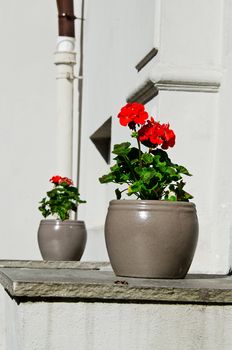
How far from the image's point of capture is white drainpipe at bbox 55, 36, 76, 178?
9.65m

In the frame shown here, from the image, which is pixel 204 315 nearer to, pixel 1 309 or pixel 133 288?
pixel 133 288

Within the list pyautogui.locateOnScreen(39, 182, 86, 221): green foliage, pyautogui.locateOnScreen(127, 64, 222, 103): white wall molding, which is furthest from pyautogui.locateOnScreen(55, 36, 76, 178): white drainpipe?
pyautogui.locateOnScreen(127, 64, 222, 103): white wall molding

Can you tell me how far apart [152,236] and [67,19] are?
21.5ft

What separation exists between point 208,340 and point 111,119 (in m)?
4.55

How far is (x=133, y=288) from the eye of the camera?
10.2 ft

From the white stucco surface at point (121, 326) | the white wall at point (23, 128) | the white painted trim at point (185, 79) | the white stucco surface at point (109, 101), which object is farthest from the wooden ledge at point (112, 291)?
the white wall at point (23, 128)

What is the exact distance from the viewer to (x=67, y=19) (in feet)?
31.9

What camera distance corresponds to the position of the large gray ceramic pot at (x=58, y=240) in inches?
259

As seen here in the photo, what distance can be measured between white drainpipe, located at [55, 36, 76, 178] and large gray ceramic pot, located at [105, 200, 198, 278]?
6092 millimetres

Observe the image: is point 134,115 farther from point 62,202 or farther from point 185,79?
point 62,202

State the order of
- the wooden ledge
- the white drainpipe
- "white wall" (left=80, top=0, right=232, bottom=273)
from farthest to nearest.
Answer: the white drainpipe
"white wall" (left=80, top=0, right=232, bottom=273)
the wooden ledge

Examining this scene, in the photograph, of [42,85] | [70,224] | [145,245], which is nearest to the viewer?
[145,245]

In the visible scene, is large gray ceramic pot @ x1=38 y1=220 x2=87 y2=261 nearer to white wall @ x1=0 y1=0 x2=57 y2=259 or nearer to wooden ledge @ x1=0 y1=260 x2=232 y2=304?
wooden ledge @ x1=0 y1=260 x2=232 y2=304

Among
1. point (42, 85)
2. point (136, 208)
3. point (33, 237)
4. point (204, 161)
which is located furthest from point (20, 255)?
point (136, 208)
